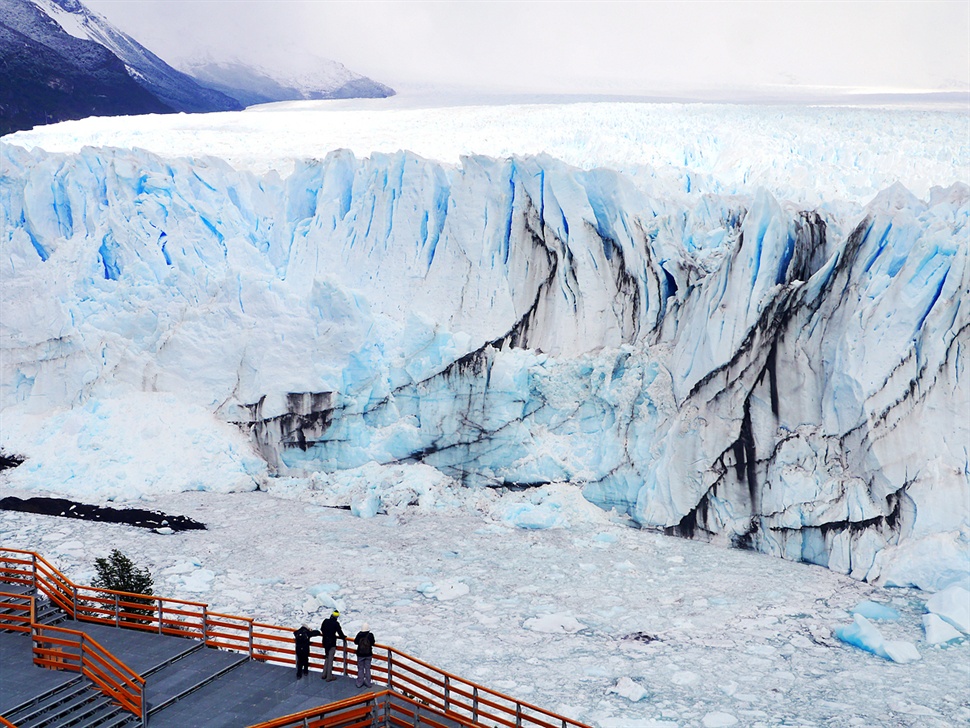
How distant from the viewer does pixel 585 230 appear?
45.1 feet

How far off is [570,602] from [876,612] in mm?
3181

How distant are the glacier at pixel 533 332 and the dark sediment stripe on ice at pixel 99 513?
61cm

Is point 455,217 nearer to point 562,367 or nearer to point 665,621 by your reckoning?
point 562,367

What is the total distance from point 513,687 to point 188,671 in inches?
116

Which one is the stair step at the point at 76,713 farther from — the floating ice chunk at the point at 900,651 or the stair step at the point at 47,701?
the floating ice chunk at the point at 900,651

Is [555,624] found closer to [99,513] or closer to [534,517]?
[534,517]

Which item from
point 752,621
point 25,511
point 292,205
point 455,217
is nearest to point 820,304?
point 752,621

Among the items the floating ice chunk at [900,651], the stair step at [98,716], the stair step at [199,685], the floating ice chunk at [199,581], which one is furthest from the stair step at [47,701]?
the floating ice chunk at [900,651]

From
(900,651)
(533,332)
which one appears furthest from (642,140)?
(900,651)

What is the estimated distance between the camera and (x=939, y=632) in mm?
9320

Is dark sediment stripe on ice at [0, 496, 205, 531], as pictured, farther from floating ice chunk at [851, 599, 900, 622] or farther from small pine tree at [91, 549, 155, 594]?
floating ice chunk at [851, 599, 900, 622]

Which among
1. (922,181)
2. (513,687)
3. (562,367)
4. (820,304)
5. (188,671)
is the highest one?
(922,181)

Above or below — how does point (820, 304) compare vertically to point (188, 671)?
above

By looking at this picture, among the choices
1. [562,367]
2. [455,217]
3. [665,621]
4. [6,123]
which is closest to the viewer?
[665,621]
